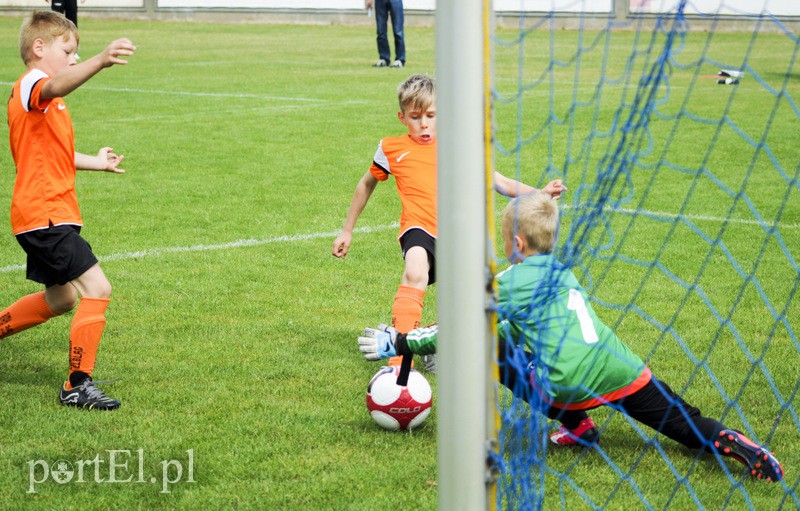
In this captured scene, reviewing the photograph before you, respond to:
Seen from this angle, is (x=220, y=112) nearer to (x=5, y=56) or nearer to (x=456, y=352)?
(x=5, y=56)

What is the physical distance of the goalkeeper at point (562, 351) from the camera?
3.42m

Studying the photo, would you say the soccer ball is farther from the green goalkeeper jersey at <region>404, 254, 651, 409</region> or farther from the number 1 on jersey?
the number 1 on jersey

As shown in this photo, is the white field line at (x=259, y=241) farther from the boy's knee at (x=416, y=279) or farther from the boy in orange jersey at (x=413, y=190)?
the boy's knee at (x=416, y=279)

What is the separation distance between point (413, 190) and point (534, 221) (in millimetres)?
1201

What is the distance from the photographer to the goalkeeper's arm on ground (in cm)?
338

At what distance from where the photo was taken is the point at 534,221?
355cm

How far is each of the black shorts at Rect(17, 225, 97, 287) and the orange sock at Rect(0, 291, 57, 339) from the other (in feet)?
0.97

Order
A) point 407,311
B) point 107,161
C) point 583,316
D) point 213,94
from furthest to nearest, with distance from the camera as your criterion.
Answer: point 213,94 < point 107,161 < point 407,311 < point 583,316

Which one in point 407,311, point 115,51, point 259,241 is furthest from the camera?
point 259,241

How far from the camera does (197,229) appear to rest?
7164 mm

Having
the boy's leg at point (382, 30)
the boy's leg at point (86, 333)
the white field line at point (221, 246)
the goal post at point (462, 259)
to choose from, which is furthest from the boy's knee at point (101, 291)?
the boy's leg at point (382, 30)

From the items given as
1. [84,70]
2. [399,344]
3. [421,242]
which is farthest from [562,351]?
[84,70]

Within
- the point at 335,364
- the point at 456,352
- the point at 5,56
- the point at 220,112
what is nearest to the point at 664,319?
the point at 335,364

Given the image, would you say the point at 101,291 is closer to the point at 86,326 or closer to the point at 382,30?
the point at 86,326
